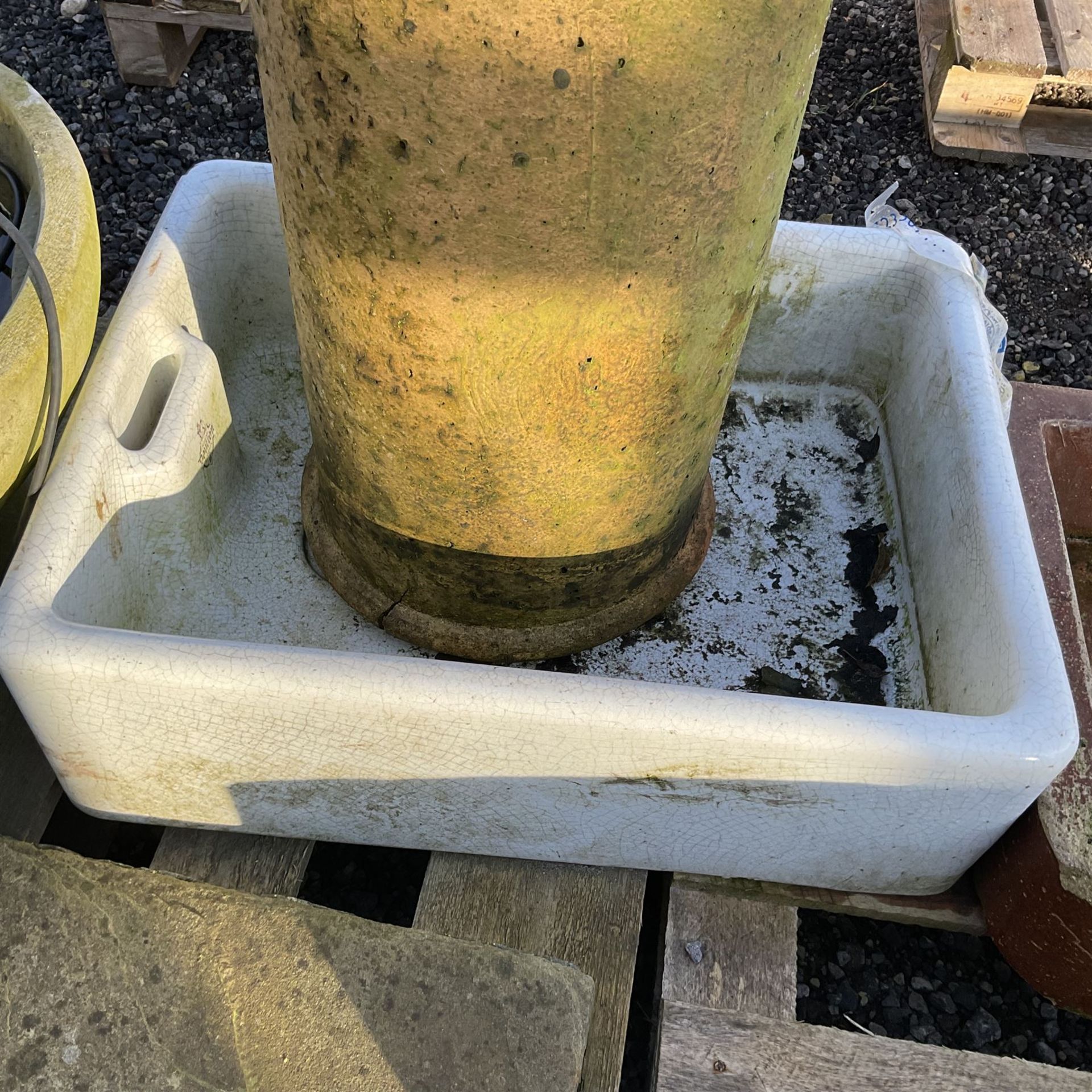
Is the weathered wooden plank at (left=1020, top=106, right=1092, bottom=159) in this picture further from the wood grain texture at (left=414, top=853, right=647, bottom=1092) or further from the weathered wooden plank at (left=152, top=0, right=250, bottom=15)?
the wood grain texture at (left=414, top=853, right=647, bottom=1092)

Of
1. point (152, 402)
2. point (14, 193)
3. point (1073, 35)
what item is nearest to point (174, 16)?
point (14, 193)

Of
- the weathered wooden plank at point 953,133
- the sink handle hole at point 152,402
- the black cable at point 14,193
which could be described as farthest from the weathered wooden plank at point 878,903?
the weathered wooden plank at point 953,133

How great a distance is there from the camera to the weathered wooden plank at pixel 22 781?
1.47 meters

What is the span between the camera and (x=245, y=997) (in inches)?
47.6

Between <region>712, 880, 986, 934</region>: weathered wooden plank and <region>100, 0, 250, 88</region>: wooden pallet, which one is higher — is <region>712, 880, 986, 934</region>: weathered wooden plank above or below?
below

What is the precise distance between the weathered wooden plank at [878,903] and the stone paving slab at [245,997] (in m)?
0.32

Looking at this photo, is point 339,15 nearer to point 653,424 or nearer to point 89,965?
point 653,424

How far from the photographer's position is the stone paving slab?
1.16 meters

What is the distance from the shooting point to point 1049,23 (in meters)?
2.94

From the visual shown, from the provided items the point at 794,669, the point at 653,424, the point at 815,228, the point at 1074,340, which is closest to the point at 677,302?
the point at 653,424

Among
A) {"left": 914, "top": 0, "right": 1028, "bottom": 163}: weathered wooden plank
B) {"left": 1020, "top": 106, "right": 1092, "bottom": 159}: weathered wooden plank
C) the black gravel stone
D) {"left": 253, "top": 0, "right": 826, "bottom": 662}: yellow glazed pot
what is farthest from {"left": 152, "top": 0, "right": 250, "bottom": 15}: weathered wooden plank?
the black gravel stone

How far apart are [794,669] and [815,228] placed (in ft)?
2.62

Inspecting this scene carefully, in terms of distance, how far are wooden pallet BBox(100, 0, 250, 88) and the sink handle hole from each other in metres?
1.58

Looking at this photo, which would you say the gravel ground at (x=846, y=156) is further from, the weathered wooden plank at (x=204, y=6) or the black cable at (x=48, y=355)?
the black cable at (x=48, y=355)
